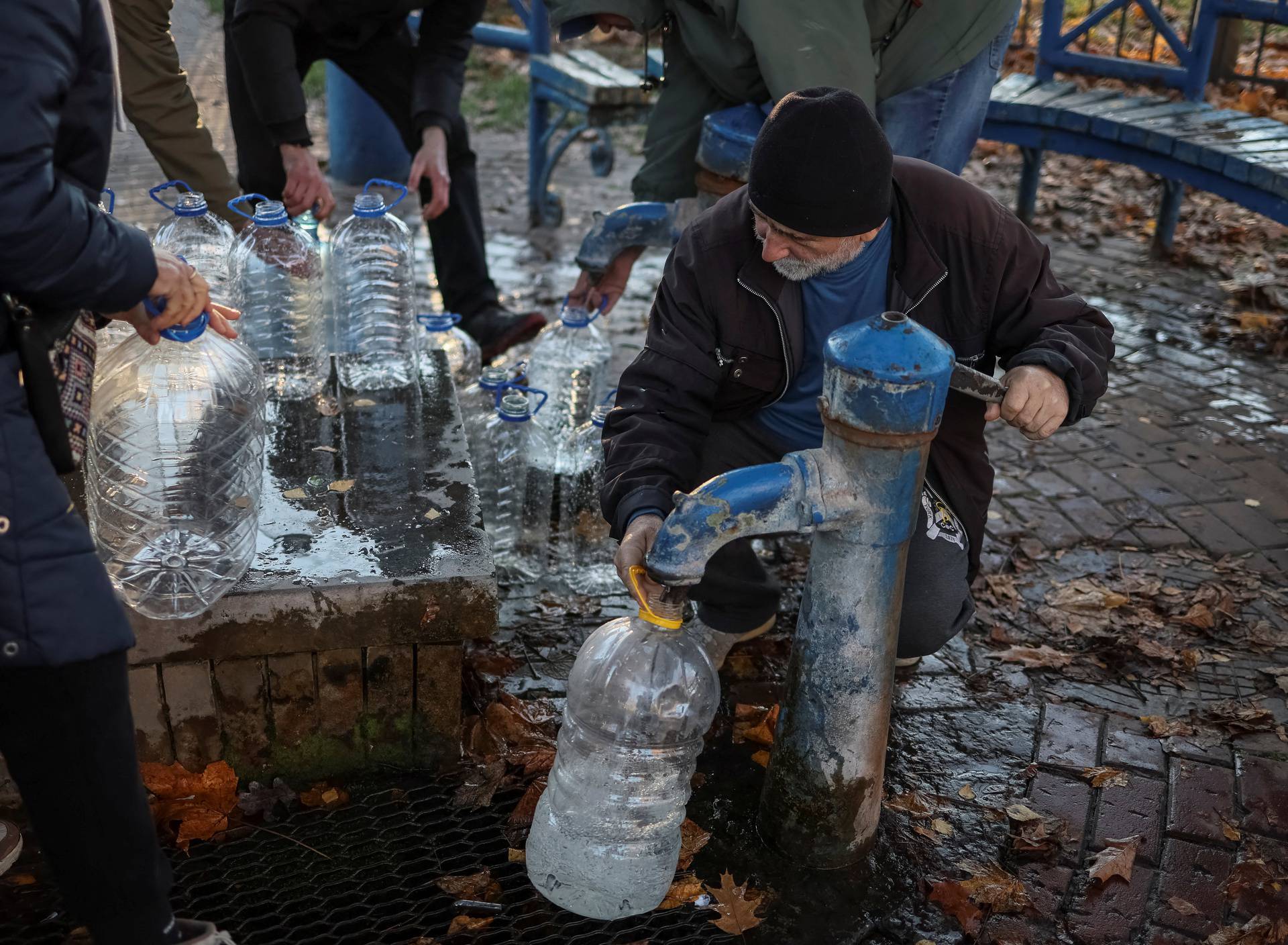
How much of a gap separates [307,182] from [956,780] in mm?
3232

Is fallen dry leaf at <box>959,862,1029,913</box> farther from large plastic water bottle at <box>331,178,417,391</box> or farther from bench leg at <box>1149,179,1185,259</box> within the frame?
bench leg at <box>1149,179,1185,259</box>

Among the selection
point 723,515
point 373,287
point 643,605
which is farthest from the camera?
point 373,287

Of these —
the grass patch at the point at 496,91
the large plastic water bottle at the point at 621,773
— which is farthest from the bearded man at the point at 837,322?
the grass patch at the point at 496,91

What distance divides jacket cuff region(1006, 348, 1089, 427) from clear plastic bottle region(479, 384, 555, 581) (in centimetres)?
169

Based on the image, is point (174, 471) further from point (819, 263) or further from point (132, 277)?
point (819, 263)

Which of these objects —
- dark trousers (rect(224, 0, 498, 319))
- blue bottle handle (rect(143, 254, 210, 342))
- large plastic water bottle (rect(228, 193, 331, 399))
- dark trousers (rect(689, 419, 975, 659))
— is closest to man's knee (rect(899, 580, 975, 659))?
dark trousers (rect(689, 419, 975, 659))

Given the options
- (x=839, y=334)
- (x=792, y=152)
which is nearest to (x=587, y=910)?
(x=839, y=334)

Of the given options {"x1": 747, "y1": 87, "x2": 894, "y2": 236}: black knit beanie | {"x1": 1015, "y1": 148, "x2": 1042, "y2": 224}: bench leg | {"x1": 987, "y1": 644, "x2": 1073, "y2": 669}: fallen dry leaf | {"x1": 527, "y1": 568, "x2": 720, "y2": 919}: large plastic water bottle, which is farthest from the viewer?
{"x1": 1015, "y1": 148, "x2": 1042, "y2": 224}: bench leg

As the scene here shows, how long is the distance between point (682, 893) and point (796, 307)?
1.39 m

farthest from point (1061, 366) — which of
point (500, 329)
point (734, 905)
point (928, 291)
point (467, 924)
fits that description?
point (500, 329)

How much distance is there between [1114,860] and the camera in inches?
113

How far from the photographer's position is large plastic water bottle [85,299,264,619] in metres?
2.77

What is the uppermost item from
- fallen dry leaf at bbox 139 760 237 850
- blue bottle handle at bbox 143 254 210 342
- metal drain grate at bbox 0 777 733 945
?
blue bottle handle at bbox 143 254 210 342

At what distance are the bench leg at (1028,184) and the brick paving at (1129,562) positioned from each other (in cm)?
35
